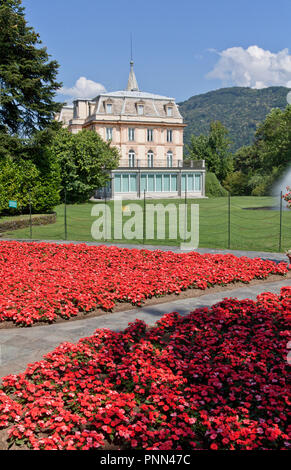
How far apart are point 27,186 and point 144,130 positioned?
33.9 metres

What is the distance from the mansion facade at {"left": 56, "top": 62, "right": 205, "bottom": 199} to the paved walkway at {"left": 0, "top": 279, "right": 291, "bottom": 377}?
39.4 metres

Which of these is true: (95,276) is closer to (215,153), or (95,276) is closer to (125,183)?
(125,183)

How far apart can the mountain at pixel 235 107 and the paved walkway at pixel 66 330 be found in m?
146

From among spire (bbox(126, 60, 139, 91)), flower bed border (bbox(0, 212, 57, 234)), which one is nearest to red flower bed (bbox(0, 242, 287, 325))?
flower bed border (bbox(0, 212, 57, 234))

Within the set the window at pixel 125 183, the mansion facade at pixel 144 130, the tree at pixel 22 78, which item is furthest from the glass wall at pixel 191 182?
the tree at pixel 22 78

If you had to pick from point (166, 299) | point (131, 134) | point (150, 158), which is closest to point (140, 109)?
point (131, 134)

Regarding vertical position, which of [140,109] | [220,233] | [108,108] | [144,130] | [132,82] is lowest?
[220,233]

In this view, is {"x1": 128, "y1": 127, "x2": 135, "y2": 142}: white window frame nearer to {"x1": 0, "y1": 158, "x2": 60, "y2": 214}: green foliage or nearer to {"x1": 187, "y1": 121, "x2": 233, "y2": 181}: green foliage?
{"x1": 187, "y1": 121, "x2": 233, "y2": 181}: green foliage

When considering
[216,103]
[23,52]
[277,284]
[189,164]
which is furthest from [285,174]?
[216,103]

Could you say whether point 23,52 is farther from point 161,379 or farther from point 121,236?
point 161,379

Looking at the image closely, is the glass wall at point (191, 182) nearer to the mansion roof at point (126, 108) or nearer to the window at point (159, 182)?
the window at point (159, 182)

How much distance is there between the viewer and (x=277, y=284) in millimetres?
9336

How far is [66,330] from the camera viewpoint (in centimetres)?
663
